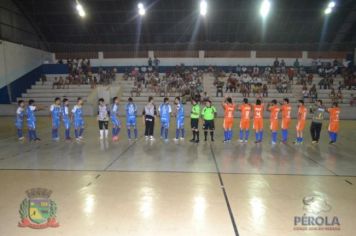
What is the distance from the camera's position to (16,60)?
25.2 m

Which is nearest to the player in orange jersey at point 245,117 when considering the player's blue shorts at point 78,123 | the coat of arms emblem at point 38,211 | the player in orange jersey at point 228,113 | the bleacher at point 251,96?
the player in orange jersey at point 228,113

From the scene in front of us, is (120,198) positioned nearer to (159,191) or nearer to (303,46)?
(159,191)

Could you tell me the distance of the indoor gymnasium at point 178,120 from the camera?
510 cm

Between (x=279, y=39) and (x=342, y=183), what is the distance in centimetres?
2396

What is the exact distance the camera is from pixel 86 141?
11.9 m

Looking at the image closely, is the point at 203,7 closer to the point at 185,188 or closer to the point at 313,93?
the point at 313,93

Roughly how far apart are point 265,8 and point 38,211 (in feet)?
72.9

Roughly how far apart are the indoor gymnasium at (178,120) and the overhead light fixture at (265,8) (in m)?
0.16

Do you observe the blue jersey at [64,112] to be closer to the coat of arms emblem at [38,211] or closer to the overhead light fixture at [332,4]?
the coat of arms emblem at [38,211]

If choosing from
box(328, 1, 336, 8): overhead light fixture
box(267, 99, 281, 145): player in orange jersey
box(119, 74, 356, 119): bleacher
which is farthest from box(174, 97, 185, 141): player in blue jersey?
box(328, 1, 336, 8): overhead light fixture

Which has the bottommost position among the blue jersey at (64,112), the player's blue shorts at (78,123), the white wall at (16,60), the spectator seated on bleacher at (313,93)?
the player's blue shorts at (78,123)

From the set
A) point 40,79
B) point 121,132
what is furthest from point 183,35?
point 121,132

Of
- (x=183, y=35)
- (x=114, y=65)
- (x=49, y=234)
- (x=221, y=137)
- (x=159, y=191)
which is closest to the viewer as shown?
(x=49, y=234)

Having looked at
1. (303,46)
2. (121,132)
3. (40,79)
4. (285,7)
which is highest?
(285,7)
